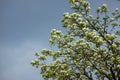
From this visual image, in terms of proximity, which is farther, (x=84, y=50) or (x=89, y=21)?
(x=89, y=21)

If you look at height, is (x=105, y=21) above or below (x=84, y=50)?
above

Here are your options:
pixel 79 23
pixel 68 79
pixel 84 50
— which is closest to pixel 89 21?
pixel 79 23

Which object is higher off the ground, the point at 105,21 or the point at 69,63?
the point at 105,21

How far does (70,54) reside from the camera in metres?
25.9

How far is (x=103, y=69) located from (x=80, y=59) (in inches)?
95.5

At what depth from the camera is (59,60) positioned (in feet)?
83.6

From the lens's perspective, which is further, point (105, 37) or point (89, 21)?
point (89, 21)

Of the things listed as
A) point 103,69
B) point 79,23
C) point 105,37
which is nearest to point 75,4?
point 79,23

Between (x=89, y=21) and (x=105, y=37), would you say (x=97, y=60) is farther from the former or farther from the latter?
(x=89, y=21)

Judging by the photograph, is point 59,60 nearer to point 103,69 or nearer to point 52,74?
point 52,74

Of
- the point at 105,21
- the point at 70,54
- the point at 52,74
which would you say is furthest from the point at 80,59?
the point at 105,21

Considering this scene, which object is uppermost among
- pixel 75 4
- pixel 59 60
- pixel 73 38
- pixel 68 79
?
pixel 75 4

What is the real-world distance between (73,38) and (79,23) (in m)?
1.51

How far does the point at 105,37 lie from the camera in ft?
82.7
